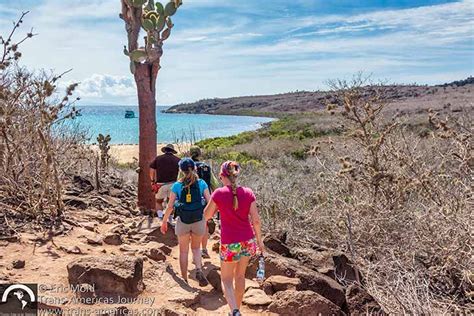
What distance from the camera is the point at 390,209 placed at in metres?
A: 8.08

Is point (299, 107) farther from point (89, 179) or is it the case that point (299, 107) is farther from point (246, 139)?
point (89, 179)

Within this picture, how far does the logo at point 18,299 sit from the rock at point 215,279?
199cm

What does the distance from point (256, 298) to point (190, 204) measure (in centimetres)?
130

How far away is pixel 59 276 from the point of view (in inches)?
216

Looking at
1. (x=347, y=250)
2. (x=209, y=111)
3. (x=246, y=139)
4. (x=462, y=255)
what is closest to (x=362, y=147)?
(x=347, y=250)

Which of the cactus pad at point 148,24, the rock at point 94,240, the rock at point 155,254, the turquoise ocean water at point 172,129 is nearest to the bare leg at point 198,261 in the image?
the rock at point 155,254

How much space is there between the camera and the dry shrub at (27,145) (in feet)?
24.0

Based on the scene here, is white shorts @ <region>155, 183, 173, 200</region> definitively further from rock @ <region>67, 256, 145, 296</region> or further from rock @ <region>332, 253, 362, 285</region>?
rock @ <region>332, 253, 362, 285</region>

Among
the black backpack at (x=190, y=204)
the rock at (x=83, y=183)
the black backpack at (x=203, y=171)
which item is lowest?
the rock at (x=83, y=183)

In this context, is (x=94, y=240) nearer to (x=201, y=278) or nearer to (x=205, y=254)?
(x=205, y=254)

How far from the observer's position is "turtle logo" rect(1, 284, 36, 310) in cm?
481

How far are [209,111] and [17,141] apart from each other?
122274mm

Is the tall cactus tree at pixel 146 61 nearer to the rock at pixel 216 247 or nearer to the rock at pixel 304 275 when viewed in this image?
the rock at pixel 216 247

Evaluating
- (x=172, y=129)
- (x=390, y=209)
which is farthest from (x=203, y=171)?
(x=172, y=129)
